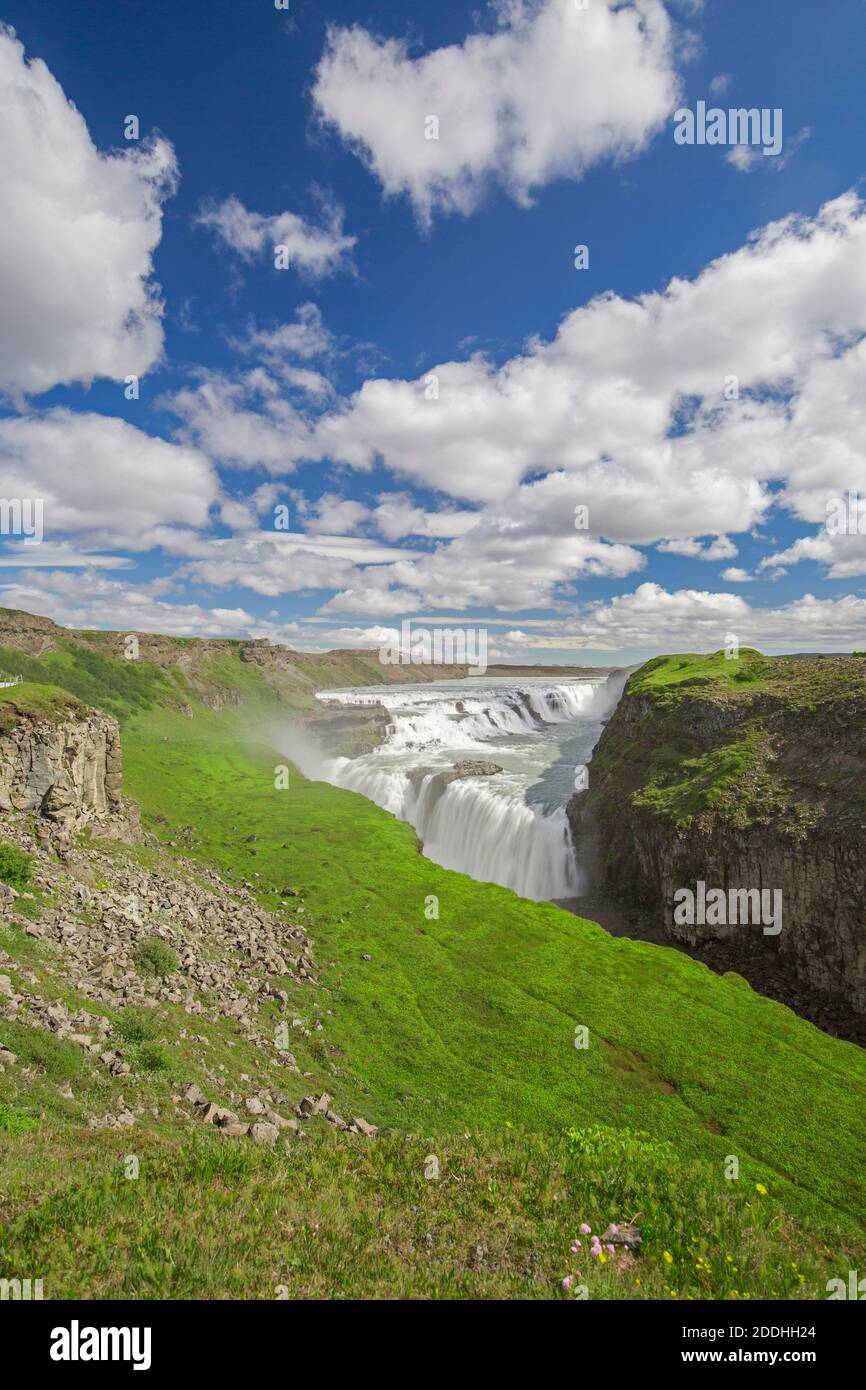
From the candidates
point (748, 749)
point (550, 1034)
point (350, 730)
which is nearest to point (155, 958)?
point (550, 1034)

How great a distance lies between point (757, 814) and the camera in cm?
3366

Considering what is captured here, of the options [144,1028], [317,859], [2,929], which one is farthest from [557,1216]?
[317,859]

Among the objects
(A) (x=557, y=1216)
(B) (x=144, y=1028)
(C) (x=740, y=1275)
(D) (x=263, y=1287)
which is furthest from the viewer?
(B) (x=144, y=1028)

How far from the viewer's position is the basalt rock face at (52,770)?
78.9 ft

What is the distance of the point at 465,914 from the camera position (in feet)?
109

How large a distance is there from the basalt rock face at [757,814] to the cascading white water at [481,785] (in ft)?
13.2

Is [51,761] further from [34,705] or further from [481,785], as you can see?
[481,785]

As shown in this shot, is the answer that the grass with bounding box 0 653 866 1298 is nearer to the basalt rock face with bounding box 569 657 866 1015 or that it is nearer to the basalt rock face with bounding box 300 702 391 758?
the basalt rock face with bounding box 569 657 866 1015

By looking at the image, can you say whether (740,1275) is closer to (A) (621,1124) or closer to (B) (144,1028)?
(A) (621,1124)

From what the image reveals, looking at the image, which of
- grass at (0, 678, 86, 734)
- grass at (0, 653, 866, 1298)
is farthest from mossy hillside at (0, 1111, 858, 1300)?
grass at (0, 678, 86, 734)

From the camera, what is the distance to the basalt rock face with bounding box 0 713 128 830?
78.9 ft

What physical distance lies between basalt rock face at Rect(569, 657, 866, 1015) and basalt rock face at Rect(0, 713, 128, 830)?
35.2m

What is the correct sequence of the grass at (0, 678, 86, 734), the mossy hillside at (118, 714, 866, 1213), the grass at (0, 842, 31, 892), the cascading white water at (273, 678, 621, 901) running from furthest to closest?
the cascading white water at (273, 678, 621, 901), the grass at (0, 678, 86, 734), the grass at (0, 842, 31, 892), the mossy hillside at (118, 714, 866, 1213)
